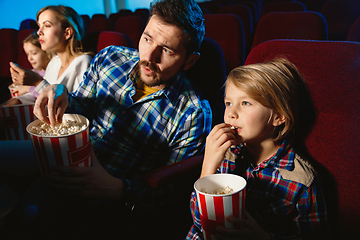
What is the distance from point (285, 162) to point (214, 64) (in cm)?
55

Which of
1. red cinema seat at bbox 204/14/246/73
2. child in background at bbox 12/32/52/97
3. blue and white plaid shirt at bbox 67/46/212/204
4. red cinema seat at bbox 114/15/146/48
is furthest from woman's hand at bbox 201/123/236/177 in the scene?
red cinema seat at bbox 114/15/146/48

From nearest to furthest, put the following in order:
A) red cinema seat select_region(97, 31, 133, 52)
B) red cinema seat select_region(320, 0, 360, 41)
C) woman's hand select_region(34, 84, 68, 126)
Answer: woman's hand select_region(34, 84, 68, 126), red cinema seat select_region(97, 31, 133, 52), red cinema seat select_region(320, 0, 360, 41)

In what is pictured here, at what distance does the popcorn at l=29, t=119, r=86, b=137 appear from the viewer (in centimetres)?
74

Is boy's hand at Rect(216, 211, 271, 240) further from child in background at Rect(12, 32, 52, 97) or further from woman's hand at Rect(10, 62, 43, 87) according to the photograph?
child in background at Rect(12, 32, 52, 97)

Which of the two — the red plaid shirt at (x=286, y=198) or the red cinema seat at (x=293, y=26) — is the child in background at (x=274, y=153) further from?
the red cinema seat at (x=293, y=26)

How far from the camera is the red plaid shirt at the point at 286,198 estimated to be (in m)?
0.69

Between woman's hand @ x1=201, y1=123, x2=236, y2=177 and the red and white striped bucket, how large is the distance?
728 millimetres

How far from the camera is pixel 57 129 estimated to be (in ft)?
2.53

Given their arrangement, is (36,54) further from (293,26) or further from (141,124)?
(293,26)

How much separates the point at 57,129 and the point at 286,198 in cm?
68

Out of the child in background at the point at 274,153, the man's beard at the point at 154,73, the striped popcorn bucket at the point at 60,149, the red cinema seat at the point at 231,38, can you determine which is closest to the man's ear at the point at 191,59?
the man's beard at the point at 154,73

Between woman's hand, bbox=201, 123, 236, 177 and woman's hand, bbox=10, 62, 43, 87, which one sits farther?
woman's hand, bbox=10, 62, 43, 87

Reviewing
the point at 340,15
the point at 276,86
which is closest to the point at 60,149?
the point at 276,86

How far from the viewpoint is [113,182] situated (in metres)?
0.89
